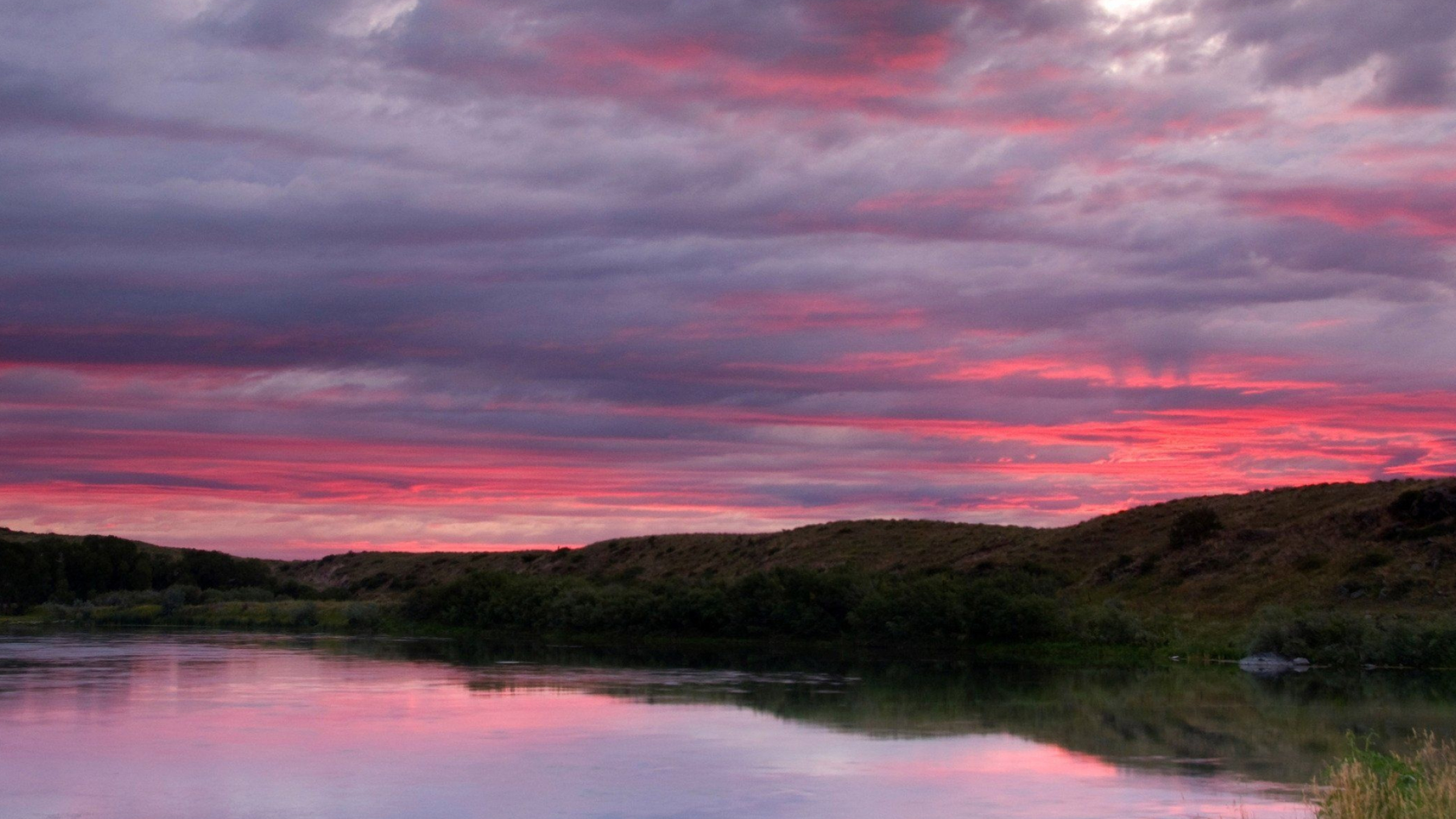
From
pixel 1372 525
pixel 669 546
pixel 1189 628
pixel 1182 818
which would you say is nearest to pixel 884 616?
pixel 1189 628

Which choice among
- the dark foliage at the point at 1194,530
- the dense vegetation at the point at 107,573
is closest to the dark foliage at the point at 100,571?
the dense vegetation at the point at 107,573

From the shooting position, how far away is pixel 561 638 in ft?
200

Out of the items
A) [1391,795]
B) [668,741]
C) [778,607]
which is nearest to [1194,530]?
[778,607]

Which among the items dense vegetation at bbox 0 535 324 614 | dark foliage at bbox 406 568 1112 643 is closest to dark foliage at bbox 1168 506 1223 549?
dark foliage at bbox 406 568 1112 643

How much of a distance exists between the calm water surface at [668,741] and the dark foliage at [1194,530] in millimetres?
24730

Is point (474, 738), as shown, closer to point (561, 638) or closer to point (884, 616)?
point (884, 616)

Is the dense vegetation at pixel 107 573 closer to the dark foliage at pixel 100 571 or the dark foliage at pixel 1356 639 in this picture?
the dark foliage at pixel 100 571

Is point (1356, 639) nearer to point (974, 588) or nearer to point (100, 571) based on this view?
point (974, 588)

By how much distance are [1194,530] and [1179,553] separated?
174cm

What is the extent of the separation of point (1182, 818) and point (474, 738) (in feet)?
42.5

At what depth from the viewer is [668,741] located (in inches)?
1003

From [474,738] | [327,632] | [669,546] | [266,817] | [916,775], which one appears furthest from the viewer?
[669,546]

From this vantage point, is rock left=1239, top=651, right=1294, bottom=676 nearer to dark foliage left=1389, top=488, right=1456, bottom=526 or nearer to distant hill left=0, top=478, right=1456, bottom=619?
distant hill left=0, top=478, right=1456, bottom=619

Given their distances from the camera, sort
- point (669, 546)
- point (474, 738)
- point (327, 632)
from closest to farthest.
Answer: point (474, 738)
point (327, 632)
point (669, 546)
